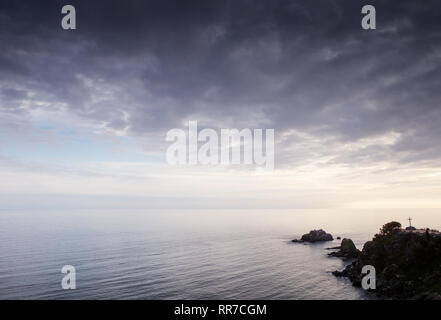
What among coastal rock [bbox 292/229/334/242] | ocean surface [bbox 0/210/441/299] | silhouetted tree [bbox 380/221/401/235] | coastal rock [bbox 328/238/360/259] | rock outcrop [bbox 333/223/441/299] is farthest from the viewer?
coastal rock [bbox 292/229/334/242]

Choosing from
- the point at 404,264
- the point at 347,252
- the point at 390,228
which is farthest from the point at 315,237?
the point at 404,264

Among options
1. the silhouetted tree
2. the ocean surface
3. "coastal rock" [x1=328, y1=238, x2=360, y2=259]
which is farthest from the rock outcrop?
"coastal rock" [x1=328, y1=238, x2=360, y2=259]

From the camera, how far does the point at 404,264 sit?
6781 centimetres

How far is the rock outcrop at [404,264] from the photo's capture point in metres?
59.3

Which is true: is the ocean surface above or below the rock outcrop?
below

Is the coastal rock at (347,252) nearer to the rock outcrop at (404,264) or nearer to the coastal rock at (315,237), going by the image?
the rock outcrop at (404,264)

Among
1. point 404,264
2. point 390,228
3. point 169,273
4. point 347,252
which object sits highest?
point 390,228

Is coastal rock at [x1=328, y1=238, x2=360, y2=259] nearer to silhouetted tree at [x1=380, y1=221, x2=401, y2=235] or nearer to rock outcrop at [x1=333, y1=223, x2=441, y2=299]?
silhouetted tree at [x1=380, y1=221, x2=401, y2=235]

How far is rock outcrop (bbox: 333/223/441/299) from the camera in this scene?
59.3 meters

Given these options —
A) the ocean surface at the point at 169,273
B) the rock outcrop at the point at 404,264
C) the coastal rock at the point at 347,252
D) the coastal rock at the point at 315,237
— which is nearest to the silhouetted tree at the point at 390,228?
the rock outcrop at the point at 404,264

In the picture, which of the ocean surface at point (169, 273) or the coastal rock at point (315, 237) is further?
the coastal rock at point (315, 237)

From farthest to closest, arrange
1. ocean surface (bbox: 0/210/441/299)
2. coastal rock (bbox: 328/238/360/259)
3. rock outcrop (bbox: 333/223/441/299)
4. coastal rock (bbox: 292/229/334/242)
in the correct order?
coastal rock (bbox: 292/229/334/242) → coastal rock (bbox: 328/238/360/259) → ocean surface (bbox: 0/210/441/299) → rock outcrop (bbox: 333/223/441/299)

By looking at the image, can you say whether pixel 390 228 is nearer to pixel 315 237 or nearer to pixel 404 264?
pixel 404 264
